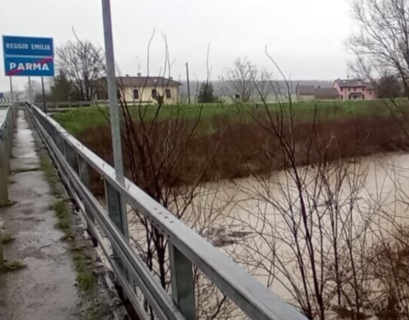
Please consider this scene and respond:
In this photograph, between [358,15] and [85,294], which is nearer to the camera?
[85,294]

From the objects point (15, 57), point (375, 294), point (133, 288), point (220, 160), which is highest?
point (15, 57)

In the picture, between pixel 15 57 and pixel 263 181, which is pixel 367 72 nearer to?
pixel 15 57

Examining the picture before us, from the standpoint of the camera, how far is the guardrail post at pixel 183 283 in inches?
58.1

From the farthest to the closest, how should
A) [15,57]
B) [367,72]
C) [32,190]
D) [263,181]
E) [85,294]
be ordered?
[367,72], [15,57], [263,181], [32,190], [85,294]

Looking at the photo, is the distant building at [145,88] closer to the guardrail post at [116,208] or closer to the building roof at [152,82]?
the building roof at [152,82]

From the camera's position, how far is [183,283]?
4.85 ft

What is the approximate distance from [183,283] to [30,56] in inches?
535

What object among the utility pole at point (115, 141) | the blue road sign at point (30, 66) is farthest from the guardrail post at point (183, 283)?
→ the blue road sign at point (30, 66)

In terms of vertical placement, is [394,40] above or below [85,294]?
above

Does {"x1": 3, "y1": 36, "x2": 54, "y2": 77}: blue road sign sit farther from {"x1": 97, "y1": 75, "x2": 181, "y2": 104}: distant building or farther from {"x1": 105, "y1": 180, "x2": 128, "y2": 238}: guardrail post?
{"x1": 105, "y1": 180, "x2": 128, "y2": 238}: guardrail post

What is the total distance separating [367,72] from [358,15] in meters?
4.61

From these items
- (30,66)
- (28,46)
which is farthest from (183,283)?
(28,46)

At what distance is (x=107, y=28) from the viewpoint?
241cm

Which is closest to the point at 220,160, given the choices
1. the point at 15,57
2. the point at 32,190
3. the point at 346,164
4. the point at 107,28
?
the point at 15,57
